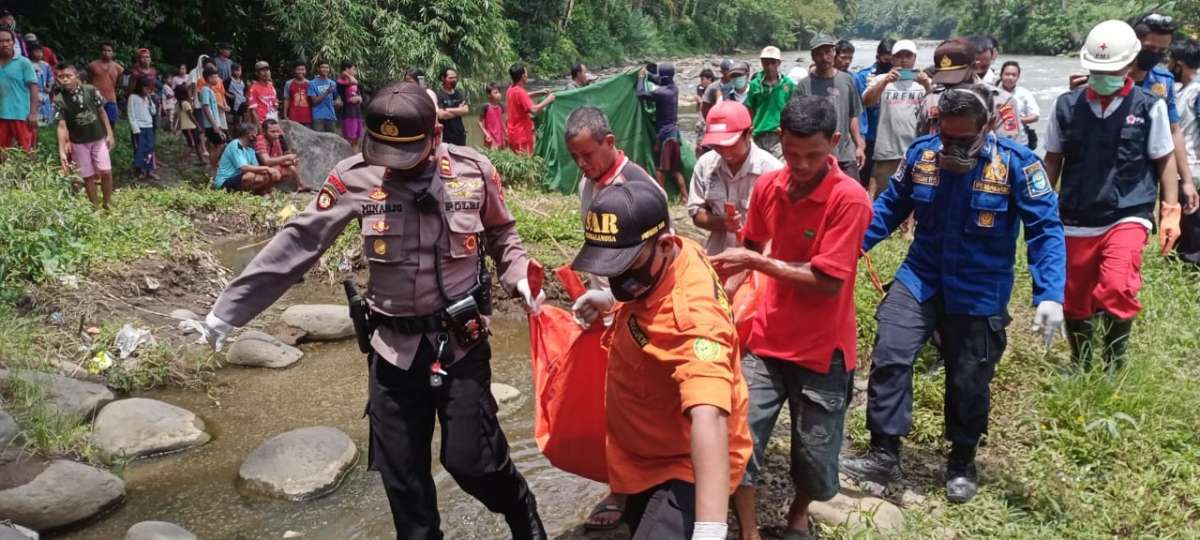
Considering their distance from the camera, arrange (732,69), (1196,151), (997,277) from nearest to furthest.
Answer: (997,277) → (1196,151) → (732,69)

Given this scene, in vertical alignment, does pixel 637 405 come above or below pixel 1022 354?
above

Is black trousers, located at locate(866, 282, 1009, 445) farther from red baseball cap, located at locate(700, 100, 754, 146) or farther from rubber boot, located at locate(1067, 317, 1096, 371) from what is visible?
rubber boot, located at locate(1067, 317, 1096, 371)

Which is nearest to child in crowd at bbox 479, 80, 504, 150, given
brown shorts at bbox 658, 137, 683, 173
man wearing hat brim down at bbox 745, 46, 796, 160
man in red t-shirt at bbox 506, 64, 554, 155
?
man in red t-shirt at bbox 506, 64, 554, 155

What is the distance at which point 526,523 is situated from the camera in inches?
132

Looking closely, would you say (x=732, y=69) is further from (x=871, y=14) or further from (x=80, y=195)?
(x=871, y=14)

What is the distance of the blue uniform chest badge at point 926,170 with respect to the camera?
3.59 meters

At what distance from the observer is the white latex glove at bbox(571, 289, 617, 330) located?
296cm

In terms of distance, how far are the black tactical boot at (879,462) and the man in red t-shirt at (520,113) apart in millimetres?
8172

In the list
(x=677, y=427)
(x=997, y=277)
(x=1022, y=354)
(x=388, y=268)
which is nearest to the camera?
(x=677, y=427)

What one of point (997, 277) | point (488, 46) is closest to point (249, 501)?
point (997, 277)

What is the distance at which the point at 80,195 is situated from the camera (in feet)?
26.3

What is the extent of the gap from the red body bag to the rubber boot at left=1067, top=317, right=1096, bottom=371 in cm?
272

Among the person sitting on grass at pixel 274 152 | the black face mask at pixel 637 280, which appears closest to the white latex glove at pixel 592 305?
the black face mask at pixel 637 280

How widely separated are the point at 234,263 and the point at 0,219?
6.44ft
